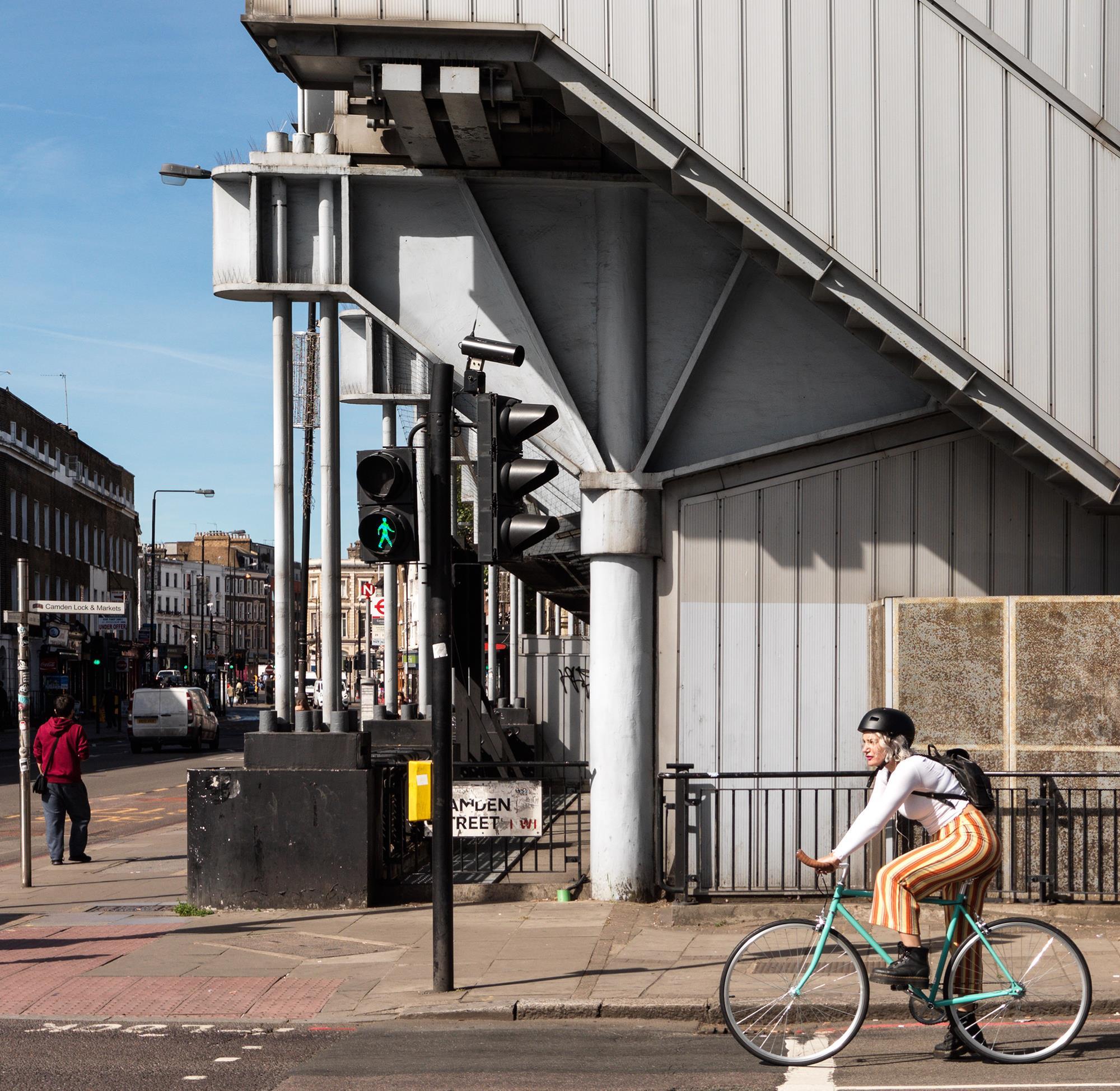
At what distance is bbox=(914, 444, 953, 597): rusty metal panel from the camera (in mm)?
12188

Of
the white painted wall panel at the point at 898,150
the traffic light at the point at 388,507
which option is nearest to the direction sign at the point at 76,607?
the traffic light at the point at 388,507

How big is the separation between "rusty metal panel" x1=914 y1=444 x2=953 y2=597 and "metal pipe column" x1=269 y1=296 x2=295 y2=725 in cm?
539

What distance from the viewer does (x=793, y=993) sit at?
712 cm

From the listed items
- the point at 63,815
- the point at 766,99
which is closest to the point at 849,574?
the point at 766,99

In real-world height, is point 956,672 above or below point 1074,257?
below

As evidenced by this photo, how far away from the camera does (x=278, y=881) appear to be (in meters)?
12.0

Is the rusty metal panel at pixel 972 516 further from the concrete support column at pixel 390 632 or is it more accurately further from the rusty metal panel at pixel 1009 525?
the concrete support column at pixel 390 632

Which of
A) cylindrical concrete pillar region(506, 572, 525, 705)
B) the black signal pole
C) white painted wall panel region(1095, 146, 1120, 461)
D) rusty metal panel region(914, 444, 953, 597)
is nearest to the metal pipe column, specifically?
the black signal pole

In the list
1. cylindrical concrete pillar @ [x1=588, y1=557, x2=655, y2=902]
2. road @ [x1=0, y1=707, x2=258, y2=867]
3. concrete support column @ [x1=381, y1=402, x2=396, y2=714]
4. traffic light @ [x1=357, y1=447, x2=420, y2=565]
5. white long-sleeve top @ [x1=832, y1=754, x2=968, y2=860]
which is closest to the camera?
white long-sleeve top @ [x1=832, y1=754, x2=968, y2=860]

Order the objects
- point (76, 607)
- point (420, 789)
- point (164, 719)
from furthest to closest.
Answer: point (164, 719)
point (76, 607)
point (420, 789)

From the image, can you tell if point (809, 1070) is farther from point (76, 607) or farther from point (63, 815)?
point (63, 815)

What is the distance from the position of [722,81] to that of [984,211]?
2.09 m

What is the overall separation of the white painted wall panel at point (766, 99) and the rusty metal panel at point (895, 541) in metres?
2.81

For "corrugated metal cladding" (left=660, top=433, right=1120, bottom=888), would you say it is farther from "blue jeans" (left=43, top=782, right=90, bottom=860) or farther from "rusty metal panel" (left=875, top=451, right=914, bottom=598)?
"blue jeans" (left=43, top=782, right=90, bottom=860)
